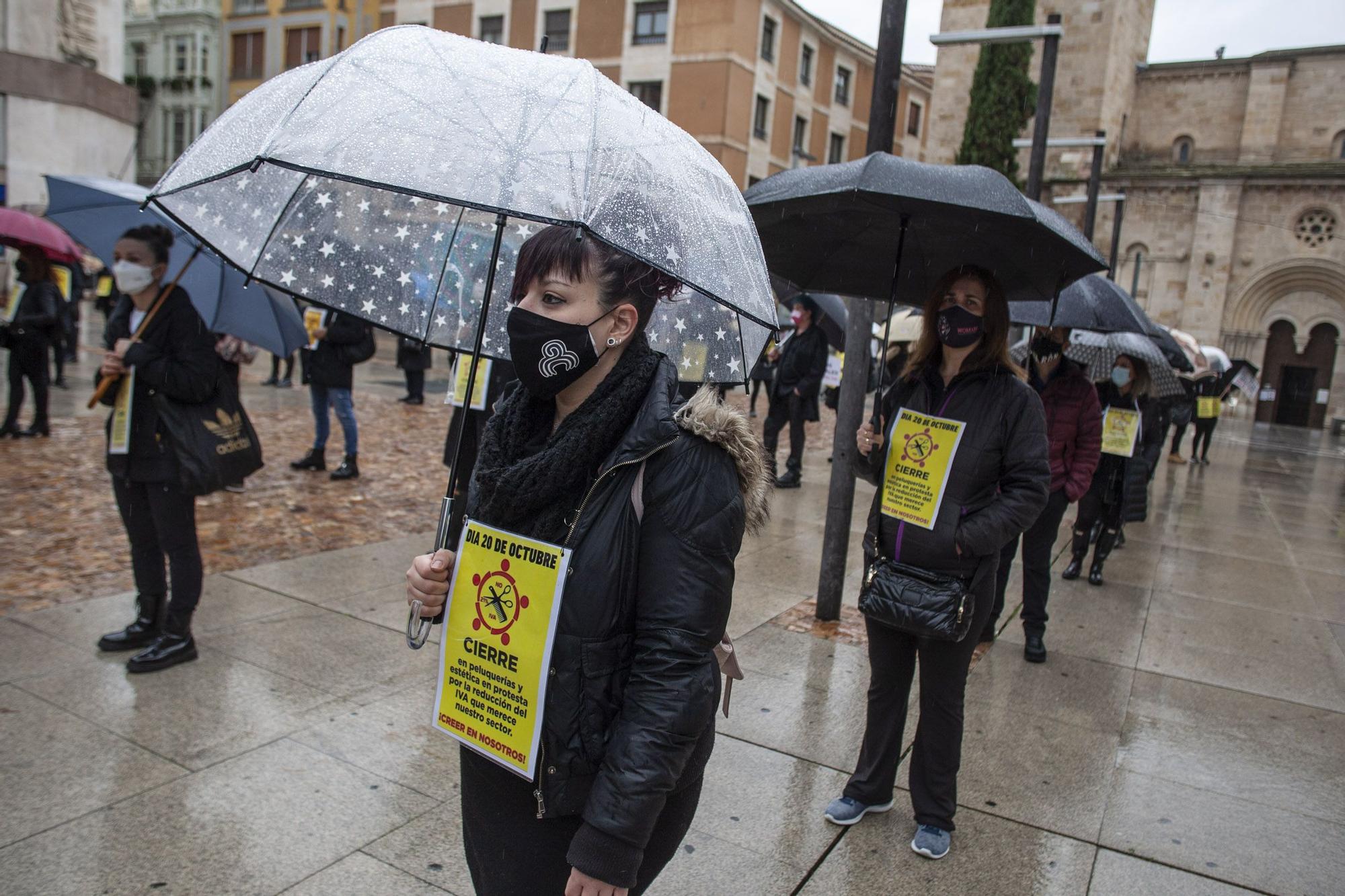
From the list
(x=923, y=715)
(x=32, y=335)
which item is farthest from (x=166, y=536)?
(x=32, y=335)

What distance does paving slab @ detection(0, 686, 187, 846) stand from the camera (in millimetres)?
3148

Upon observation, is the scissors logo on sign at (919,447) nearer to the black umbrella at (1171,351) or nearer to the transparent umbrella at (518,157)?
the transparent umbrella at (518,157)

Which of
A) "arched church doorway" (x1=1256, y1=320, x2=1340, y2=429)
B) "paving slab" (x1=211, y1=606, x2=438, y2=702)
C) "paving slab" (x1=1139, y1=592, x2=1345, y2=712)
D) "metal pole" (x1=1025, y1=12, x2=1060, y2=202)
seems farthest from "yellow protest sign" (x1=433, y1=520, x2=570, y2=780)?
"arched church doorway" (x1=1256, y1=320, x2=1340, y2=429)

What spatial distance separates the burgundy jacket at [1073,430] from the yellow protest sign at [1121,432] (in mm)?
2024

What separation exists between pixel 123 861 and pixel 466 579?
194 centimetres

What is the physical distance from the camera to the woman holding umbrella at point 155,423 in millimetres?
4203

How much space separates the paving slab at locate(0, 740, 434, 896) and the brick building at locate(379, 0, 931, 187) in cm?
3391

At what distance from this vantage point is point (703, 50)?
36.2 meters

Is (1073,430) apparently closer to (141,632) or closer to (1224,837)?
(1224,837)

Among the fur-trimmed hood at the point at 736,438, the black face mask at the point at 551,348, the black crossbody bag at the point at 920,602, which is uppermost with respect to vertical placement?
the black face mask at the point at 551,348

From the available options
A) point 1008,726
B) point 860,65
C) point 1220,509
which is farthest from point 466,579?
point 860,65

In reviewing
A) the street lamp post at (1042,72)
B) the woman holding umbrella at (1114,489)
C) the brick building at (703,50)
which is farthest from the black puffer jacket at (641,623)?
the brick building at (703,50)

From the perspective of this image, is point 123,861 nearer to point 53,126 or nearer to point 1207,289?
point 53,126

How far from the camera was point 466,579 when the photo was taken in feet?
6.20
